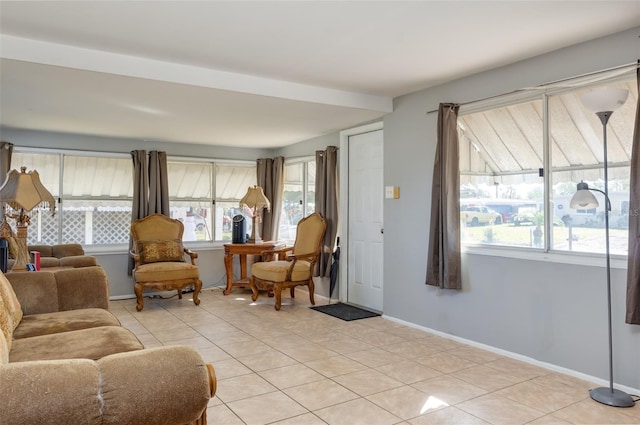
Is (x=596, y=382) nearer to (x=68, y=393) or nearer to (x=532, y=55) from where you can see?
(x=532, y=55)

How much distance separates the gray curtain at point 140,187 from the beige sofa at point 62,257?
3.84 feet

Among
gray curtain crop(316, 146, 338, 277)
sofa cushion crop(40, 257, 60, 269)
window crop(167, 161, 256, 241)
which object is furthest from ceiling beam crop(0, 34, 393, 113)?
window crop(167, 161, 256, 241)

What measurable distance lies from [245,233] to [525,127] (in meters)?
4.07

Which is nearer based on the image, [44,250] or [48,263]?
[48,263]

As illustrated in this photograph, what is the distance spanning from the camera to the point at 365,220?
17.2ft

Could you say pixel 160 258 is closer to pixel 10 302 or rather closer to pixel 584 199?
pixel 10 302

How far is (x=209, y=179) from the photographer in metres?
6.81

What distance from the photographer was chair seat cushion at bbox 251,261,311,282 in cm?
519

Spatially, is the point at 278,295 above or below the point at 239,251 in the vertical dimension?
below

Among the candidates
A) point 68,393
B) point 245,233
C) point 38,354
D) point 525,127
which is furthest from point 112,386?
point 245,233

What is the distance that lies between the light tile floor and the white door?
579 millimetres

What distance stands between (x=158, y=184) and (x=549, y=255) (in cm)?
483

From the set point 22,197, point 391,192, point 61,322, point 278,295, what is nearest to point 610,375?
point 391,192

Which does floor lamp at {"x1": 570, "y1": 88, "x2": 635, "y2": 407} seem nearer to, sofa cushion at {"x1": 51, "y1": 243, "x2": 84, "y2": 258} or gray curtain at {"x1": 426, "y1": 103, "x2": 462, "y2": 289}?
gray curtain at {"x1": 426, "y1": 103, "x2": 462, "y2": 289}
